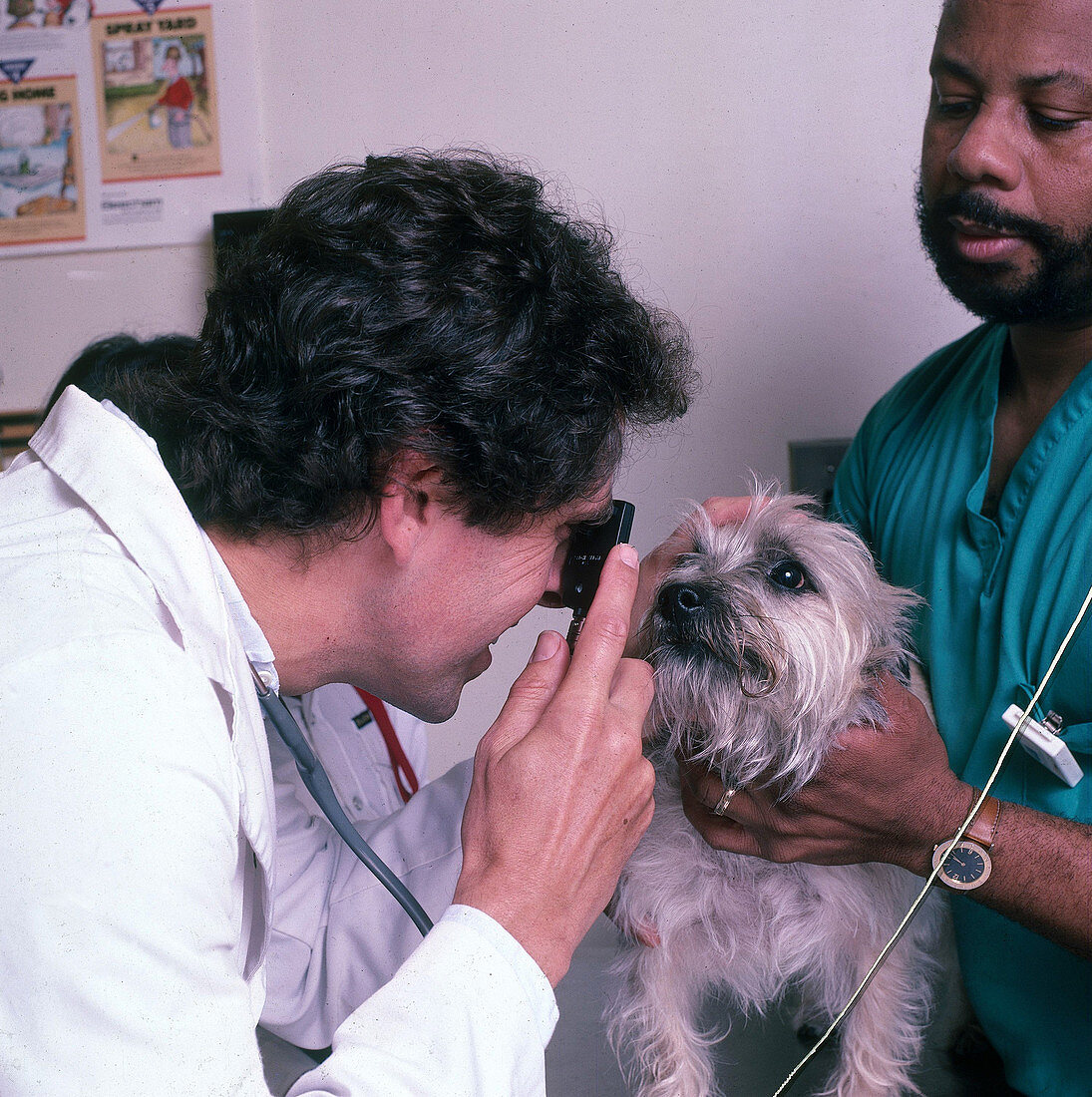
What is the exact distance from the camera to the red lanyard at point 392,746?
1663 mm

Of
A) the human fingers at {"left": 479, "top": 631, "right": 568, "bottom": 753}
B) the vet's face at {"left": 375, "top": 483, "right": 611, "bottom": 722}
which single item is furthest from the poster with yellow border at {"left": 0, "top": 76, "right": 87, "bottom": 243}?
the human fingers at {"left": 479, "top": 631, "right": 568, "bottom": 753}

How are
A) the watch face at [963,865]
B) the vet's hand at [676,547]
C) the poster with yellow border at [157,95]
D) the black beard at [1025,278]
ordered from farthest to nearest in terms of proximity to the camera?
the poster with yellow border at [157,95] < the vet's hand at [676,547] < the black beard at [1025,278] < the watch face at [963,865]

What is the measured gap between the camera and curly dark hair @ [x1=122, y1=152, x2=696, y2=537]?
0.90 meters

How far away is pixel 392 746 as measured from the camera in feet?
5.49

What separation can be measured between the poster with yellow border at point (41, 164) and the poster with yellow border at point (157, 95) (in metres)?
0.07

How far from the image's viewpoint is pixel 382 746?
5.53 feet

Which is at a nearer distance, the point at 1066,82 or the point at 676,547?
the point at 1066,82

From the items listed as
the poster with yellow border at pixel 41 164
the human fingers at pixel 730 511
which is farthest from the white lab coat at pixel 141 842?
the poster with yellow border at pixel 41 164

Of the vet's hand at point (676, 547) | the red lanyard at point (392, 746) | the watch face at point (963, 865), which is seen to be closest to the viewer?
the watch face at point (963, 865)

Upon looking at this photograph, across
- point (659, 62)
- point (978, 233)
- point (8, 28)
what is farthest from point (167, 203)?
point (978, 233)

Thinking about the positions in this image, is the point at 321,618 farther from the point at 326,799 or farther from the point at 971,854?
the point at 971,854

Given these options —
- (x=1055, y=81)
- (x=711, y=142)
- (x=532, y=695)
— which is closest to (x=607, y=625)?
(x=532, y=695)

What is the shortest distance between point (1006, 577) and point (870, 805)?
0.36 metres

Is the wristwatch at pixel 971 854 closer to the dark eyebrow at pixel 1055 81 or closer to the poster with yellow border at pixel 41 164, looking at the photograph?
the dark eyebrow at pixel 1055 81
